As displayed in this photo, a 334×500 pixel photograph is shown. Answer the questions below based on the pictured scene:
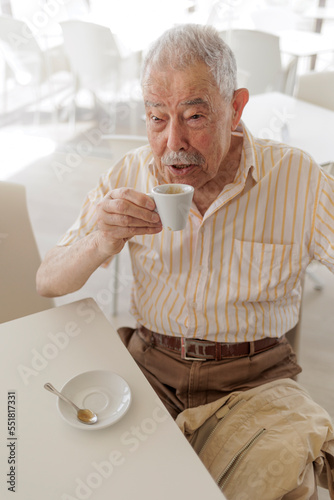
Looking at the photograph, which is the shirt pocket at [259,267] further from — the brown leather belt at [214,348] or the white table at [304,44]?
the white table at [304,44]

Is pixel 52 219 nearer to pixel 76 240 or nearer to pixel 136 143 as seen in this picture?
pixel 136 143

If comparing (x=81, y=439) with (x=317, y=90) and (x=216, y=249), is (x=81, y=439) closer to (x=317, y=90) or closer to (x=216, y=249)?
(x=216, y=249)

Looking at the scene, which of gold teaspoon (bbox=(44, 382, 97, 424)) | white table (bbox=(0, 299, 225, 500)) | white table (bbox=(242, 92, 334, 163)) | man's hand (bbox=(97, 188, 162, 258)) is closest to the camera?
white table (bbox=(0, 299, 225, 500))

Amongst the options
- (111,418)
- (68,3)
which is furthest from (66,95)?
(111,418)

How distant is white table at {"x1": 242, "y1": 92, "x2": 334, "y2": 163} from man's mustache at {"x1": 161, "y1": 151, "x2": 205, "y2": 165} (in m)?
1.03

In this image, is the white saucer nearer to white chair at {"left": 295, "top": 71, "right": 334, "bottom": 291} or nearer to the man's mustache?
the man's mustache

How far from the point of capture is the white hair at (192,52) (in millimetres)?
1195

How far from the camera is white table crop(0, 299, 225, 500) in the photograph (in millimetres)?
878

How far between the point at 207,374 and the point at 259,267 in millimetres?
345

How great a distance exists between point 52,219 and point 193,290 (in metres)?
2.42

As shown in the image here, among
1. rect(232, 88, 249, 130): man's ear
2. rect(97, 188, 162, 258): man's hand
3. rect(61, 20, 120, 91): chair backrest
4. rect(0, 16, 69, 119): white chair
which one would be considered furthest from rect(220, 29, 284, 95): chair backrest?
rect(97, 188, 162, 258): man's hand

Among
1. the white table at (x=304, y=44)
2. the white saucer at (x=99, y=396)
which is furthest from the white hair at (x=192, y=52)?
the white table at (x=304, y=44)

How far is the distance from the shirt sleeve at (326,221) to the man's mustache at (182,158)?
36 centimetres

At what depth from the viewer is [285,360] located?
1511 millimetres
